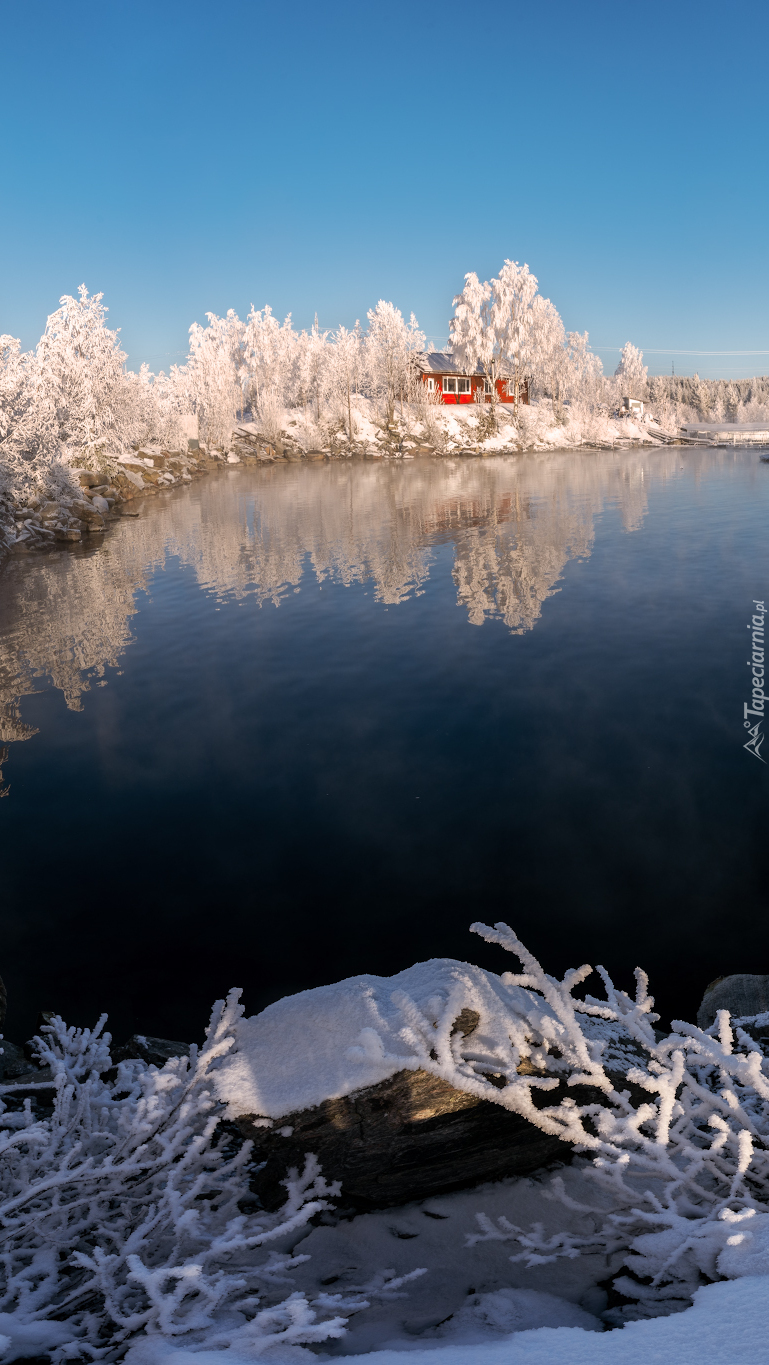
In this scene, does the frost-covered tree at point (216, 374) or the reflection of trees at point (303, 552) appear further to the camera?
the frost-covered tree at point (216, 374)

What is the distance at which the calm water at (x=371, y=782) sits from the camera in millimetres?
6590

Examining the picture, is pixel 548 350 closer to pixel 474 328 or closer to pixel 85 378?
pixel 474 328

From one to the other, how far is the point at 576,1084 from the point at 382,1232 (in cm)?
107

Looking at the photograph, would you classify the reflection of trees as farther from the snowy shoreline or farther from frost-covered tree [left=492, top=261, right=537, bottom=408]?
frost-covered tree [left=492, top=261, right=537, bottom=408]

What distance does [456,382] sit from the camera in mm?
86875

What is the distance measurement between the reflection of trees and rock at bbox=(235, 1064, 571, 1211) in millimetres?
9725

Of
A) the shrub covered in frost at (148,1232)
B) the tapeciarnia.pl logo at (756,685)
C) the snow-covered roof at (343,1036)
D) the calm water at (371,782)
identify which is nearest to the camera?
the shrub covered in frost at (148,1232)

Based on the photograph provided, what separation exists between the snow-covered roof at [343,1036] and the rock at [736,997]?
8.59ft

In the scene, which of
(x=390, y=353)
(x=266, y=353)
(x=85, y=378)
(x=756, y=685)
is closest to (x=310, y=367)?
(x=266, y=353)

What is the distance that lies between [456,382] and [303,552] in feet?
229

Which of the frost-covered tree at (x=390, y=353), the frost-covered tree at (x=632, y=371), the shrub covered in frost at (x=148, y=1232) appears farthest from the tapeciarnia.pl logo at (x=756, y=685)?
the frost-covered tree at (x=632, y=371)

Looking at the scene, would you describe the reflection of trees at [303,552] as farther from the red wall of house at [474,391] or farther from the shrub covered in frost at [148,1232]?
the red wall of house at [474,391]

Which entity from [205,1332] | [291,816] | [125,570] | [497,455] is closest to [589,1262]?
[205,1332]

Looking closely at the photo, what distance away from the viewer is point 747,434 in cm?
8525
